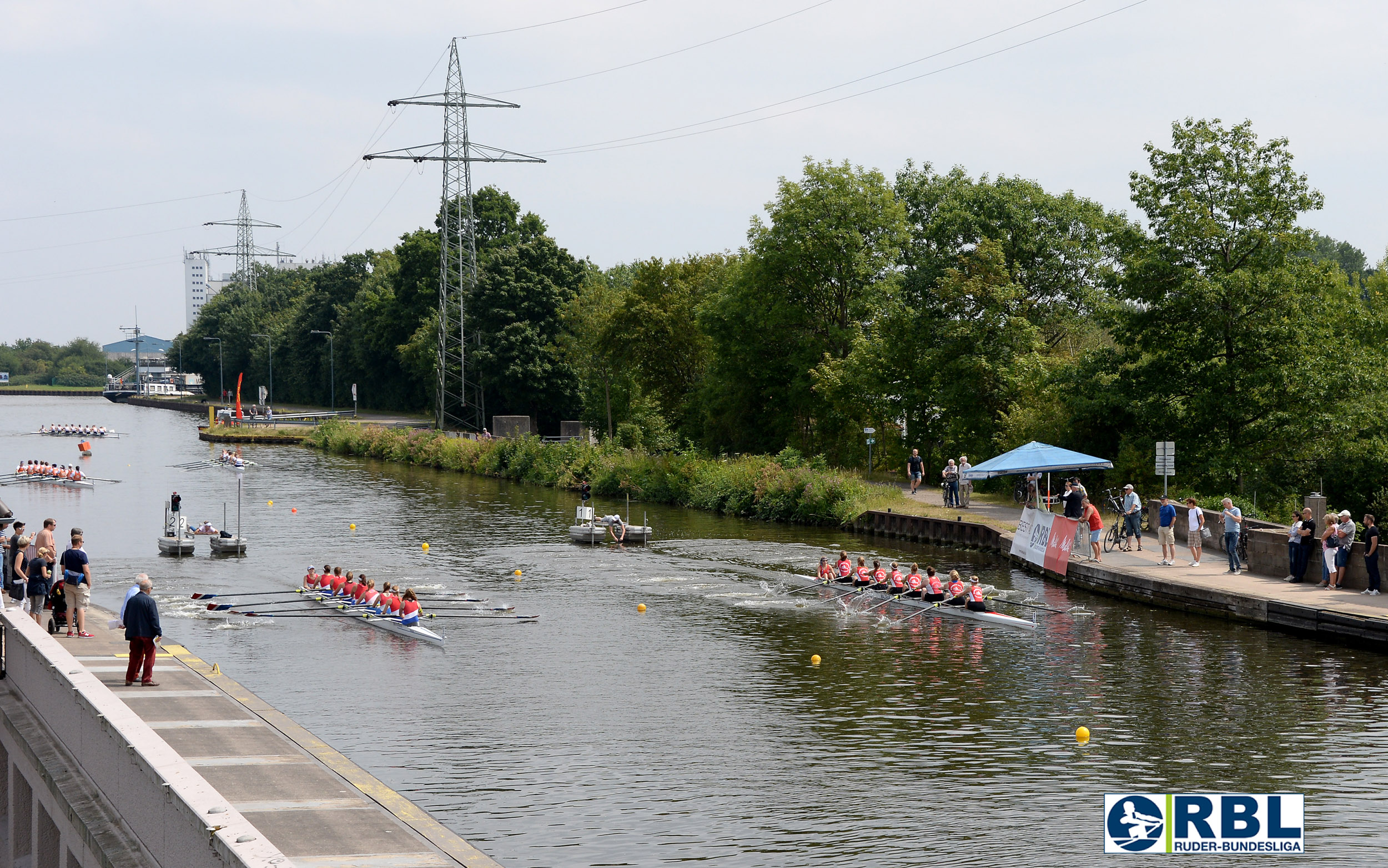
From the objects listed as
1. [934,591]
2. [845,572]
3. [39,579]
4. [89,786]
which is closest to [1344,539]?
[934,591]

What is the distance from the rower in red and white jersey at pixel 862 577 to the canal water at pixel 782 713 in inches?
59.3

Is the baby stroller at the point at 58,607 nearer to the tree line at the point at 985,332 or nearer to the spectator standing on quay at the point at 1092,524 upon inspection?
the spectator standing on quay at the point at 1092,524

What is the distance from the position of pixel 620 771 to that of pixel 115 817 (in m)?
7.93

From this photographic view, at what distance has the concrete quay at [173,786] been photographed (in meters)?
11.4

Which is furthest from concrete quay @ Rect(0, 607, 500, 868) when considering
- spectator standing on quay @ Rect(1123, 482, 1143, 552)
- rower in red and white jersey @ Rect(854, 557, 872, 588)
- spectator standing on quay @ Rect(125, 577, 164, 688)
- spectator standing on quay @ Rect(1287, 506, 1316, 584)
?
spectator standing on quay @ Rect(1123, 482, 1143, 552)

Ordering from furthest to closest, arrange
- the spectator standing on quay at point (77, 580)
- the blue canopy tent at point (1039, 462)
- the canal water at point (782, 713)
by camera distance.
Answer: the blue canopy tent at point (1039, 462)
the spectator standing on quay at point (77, 580)
the canal water at point (782, 713)

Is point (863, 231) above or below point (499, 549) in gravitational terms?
above

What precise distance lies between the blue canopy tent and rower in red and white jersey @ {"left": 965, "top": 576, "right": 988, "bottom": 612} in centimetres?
748

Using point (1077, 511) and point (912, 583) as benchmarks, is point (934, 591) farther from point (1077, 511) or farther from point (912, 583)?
point (1077, 511)

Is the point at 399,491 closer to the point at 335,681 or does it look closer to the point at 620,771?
the point at 335,681

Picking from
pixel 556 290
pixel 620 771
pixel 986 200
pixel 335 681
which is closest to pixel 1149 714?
pixel 620 771

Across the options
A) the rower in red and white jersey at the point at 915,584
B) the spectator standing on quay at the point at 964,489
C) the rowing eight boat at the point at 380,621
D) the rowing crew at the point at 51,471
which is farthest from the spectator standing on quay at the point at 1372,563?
the rowing crew at the point at 51,471

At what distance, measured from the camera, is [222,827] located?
33.5 feet

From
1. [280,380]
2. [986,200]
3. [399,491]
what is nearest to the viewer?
[986,200]
